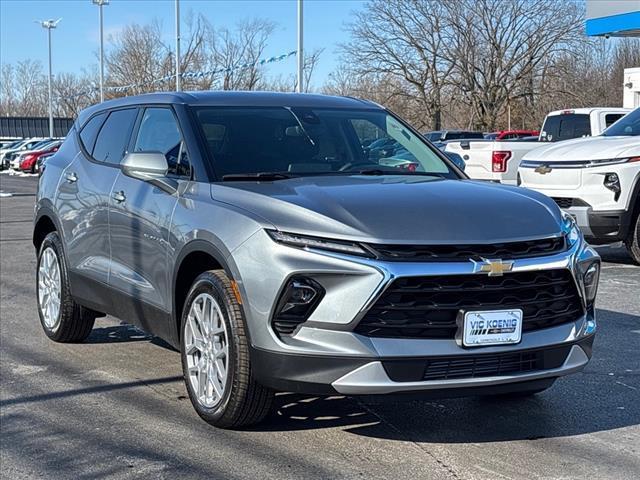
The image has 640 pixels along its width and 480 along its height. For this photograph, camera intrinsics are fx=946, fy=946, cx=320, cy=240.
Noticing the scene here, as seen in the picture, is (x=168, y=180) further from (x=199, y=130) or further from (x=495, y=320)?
(x=495, y=320)

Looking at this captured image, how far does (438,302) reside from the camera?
421 cm

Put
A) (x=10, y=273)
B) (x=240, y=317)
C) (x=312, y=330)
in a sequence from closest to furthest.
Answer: (x=312, y=330) → (x=240, y=317) → (x=10, y=273)

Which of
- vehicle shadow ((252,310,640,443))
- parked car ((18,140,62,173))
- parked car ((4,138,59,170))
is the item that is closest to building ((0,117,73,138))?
parked car ((4,138,59,170))

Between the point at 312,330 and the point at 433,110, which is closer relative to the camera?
the point at 312,330

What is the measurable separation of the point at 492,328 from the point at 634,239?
682 centimetres

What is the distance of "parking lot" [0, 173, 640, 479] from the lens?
433 cm

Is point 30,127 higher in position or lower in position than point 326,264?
higher

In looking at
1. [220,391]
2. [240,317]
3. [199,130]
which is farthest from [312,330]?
[199,130]

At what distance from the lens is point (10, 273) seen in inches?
421

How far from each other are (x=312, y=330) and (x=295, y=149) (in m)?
1.65

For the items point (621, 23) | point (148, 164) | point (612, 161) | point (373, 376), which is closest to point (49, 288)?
point (148, 164)

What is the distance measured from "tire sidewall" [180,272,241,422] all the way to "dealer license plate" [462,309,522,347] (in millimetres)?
1104

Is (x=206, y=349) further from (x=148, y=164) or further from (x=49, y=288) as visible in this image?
(x=49, y=288)

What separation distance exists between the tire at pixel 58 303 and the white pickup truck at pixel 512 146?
742 cm
